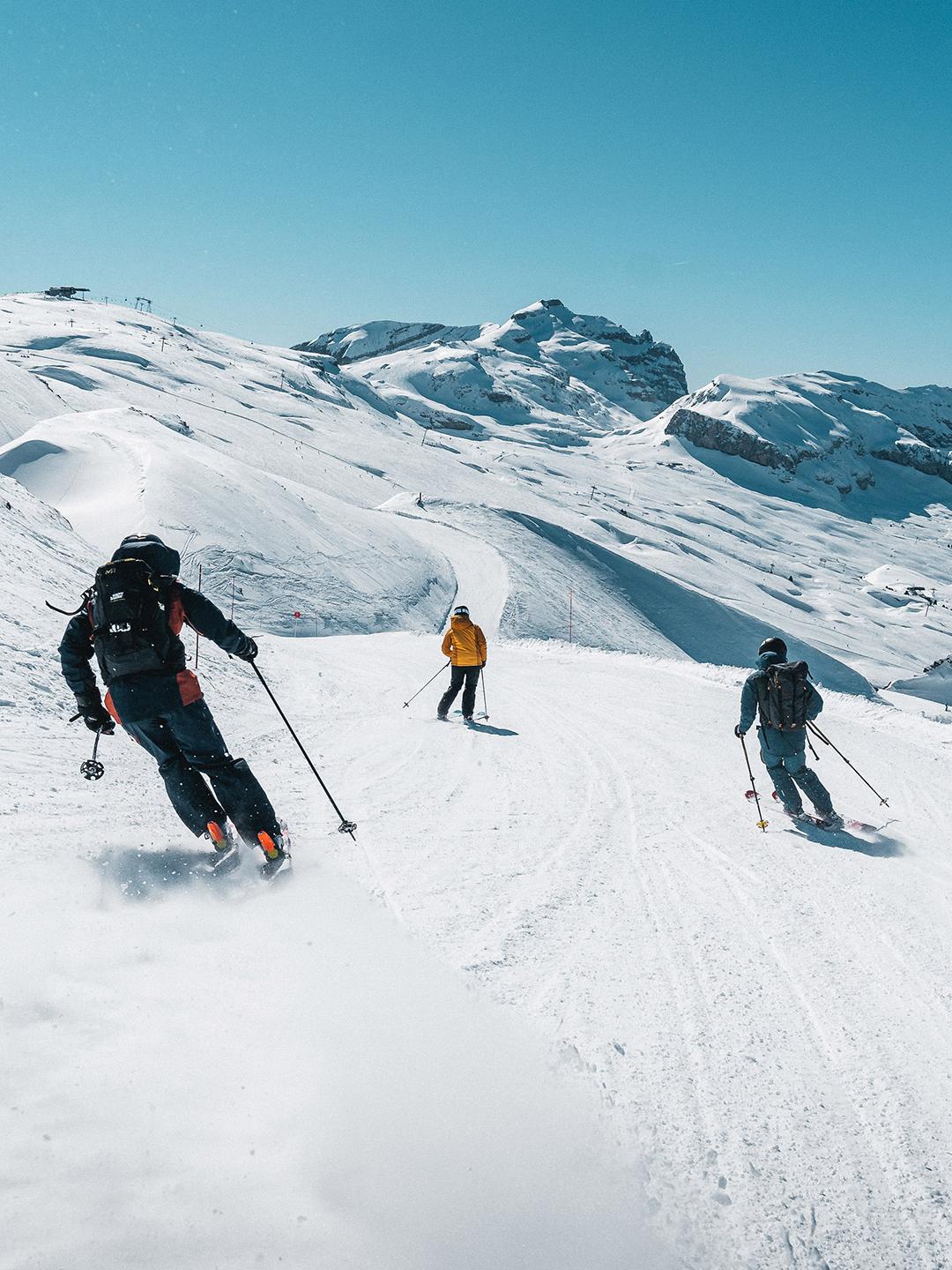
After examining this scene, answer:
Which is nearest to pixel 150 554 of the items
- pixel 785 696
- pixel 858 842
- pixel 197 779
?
pixel 197 779

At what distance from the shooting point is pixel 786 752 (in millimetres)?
7312

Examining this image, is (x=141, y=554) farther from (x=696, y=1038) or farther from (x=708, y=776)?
(x=708, y=776)

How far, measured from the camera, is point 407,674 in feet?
53.4

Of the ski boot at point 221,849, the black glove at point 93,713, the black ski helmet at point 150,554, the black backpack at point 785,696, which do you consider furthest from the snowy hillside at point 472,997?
the black ski helmet at point 150,554

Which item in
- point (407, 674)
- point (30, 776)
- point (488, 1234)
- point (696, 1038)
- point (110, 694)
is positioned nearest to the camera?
point (488, 1234)

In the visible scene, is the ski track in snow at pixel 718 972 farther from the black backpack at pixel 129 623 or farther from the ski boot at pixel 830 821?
the black backpack at pixel 129 623

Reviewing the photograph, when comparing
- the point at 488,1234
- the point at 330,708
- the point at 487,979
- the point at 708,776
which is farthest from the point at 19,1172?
the point at 330,708

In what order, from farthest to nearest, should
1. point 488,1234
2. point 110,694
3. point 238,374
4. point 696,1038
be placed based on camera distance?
point 238,374 < point 110,694 < point 696,1038 < point 488,1234

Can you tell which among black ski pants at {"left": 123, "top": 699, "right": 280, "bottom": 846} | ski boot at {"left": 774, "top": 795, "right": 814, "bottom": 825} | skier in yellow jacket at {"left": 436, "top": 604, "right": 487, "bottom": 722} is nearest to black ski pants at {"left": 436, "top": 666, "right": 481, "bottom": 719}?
skier in yellow jacket at {"left": 436, "top": 604, "right": 487, "bottom": 722}

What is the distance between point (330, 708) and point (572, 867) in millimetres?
6482

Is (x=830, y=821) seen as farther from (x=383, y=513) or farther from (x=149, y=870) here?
(x=383, y=513)

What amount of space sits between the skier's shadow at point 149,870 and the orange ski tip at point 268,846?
0.37 metres

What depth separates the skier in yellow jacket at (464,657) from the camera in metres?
11.6

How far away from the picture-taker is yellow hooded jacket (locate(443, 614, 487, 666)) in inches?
466
